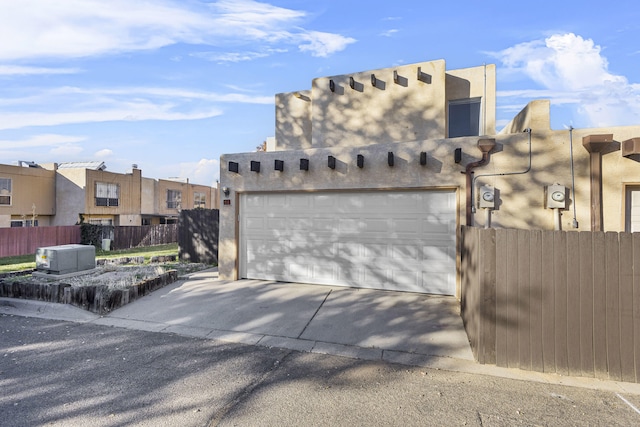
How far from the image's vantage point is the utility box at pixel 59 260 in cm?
864

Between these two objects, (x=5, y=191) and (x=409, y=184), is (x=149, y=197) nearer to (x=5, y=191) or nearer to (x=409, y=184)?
(x=5, y=191)

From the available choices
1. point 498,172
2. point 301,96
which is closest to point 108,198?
point 301,96

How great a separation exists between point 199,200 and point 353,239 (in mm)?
37751

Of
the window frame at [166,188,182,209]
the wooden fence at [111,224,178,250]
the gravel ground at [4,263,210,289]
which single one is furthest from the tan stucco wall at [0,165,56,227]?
the gravel ground at [4,263,210,289]

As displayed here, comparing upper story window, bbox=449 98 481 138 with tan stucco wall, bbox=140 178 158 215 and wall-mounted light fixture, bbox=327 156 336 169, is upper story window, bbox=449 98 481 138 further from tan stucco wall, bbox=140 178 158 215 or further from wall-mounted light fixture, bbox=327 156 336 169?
tan stucco wall, bbox=140 178 158 215

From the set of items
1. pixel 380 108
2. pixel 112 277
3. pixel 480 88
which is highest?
pixel 480 88

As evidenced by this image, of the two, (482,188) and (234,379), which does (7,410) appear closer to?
(234,379)

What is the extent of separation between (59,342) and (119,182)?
2902 centimetres

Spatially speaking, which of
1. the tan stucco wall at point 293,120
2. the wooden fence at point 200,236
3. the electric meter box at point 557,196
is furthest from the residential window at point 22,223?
the electric meter box at point 557,196

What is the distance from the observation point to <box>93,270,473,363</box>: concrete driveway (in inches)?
187

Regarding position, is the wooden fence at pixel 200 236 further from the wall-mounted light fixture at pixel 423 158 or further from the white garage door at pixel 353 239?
the wall-mounted light fixture at pixel 423 158

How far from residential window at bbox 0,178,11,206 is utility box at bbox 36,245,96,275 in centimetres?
2140

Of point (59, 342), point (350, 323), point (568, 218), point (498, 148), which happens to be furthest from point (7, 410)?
point (568, 218)

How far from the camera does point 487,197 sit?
6.45 meters
